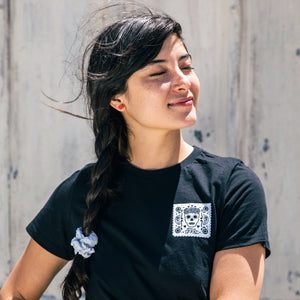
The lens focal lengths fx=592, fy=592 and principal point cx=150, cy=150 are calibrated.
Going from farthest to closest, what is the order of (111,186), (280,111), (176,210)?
(280,111), (111,186), (176,210)

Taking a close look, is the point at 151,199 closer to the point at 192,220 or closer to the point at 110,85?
the point at 192,220

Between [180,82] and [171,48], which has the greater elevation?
[171,48]

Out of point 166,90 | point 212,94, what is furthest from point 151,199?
point 212,94

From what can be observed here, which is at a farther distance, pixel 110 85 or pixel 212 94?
pixel 212 94

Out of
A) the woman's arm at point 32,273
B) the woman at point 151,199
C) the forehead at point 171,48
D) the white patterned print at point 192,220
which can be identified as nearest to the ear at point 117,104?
the woman at point 151,199

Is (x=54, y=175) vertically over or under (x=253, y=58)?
under

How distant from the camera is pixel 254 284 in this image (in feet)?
6.12

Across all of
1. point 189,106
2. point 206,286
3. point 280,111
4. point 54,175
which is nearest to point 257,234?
point 206,286

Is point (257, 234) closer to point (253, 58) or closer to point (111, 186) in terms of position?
point (111, 186)

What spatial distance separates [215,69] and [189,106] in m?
0.75

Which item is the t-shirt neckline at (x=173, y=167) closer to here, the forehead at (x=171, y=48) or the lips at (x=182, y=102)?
the lips at (x=182, y=102)

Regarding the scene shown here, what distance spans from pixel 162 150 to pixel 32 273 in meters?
0.71

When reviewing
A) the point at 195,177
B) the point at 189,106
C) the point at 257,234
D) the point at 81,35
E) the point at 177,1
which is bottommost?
the point at 257,234

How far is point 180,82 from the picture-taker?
1.98 m
